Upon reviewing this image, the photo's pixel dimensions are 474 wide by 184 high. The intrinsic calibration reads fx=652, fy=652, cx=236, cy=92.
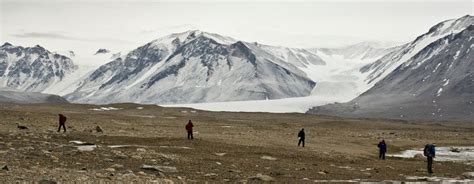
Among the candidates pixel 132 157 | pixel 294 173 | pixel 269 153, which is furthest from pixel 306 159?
pixel 132 157

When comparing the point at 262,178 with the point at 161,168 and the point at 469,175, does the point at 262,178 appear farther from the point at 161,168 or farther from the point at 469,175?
the point at 469,175

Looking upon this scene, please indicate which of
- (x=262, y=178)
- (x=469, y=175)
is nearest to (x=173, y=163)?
(x=262, y=178)

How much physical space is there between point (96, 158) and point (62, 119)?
2000 cm

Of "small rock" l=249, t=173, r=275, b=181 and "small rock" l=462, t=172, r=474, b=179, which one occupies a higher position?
"small rock" l=462, t=172, r=474, b=179

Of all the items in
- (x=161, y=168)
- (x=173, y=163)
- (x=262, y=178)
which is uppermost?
(x=173, y=163)

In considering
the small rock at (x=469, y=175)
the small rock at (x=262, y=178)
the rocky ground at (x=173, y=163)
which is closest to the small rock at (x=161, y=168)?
the rocky ground at (x=173, y=163)

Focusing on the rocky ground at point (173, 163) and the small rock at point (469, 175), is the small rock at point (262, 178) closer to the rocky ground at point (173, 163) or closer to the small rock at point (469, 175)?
the rocky ground at point (173, 163)

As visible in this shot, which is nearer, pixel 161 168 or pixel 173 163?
pixel 161 168

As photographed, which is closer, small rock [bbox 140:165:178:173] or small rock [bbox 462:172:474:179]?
small rock [bbox 140:165:178:173]

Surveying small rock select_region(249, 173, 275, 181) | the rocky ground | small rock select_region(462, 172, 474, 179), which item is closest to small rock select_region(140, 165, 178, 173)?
the rocky ground

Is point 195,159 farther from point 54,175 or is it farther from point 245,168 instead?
point 54,175

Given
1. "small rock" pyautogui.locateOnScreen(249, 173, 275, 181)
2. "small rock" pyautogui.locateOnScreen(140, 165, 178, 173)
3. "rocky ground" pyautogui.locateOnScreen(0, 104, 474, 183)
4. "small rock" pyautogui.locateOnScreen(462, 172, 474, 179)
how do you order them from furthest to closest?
"small rock" pyautogui.locateOnScreen(462, 172, 474, 179) < "small rock" pyautogui.locateOnScreen(140, 165, 178, 173) < "small rock" pyautogui.locateOnScreen(249, 173, 275, 181) < "rocky ground" pyautogui.locateOnScreen(0, 104, 474, 183)

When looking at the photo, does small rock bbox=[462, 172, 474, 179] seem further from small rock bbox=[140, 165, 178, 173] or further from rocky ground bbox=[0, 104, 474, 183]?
small rock bbox=[140, 165, 178, 173]

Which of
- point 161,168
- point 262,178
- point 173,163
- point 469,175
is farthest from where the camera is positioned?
point 469,175
